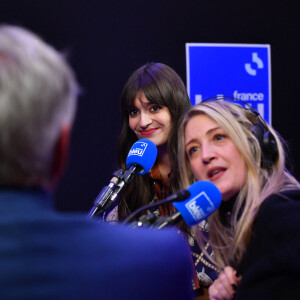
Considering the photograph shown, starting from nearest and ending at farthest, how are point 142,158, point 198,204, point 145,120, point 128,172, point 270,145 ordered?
point 198,204 < point 270,145 < point 128,172 < point 142,158 < point 145,120

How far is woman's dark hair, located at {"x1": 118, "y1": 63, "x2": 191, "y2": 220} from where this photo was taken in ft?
8.73

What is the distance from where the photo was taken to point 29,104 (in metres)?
0.81

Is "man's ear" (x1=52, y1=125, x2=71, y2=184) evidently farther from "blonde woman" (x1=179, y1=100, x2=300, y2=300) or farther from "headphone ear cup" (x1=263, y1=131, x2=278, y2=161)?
"headphone ear cup" (x1=263, y1=131, x2=278, y2=161)

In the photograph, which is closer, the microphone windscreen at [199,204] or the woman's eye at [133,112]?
the microphone windscreen at [199,204]

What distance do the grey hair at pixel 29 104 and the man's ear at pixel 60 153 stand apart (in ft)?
0.04

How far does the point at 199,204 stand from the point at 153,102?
1.35m

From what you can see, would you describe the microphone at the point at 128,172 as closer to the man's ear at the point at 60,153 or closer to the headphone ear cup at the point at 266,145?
the headphone ear cup at the point at 266,145

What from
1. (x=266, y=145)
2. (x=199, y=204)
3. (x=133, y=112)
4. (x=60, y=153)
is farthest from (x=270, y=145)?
(x=133, y=112)

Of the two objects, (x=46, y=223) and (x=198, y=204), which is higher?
(x=46, y=223)

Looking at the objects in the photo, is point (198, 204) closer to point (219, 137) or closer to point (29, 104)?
point (219, 137)

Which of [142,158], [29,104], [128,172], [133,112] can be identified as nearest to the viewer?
[29,104]

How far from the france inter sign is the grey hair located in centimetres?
315

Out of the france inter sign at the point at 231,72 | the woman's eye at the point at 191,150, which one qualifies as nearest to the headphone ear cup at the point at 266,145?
the woman's eye at the point at 191,150

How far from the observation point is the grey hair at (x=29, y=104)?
2.64 ft
